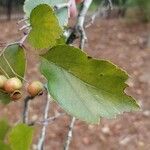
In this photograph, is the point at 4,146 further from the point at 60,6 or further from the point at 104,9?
the point at 104,9

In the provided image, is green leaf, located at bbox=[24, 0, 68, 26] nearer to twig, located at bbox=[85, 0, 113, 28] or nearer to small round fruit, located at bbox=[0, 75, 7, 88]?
small round fruit, located at bbox=[0, 75, 7, 88]

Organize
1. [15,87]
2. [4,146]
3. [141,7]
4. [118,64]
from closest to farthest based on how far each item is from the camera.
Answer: [15,87], [4,146], [118,64], [141,7]

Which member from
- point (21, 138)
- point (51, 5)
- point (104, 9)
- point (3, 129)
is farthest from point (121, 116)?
point (51, 5)

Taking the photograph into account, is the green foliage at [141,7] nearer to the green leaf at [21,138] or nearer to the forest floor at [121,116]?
the forest floor at [121,116]

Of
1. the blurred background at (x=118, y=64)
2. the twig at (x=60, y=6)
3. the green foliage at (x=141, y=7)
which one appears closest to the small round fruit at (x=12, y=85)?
the twig at (x=60, y=6)

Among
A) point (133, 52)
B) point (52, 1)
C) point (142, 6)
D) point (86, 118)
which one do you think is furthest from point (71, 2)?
point (142, 6)

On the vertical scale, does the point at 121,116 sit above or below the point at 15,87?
below
